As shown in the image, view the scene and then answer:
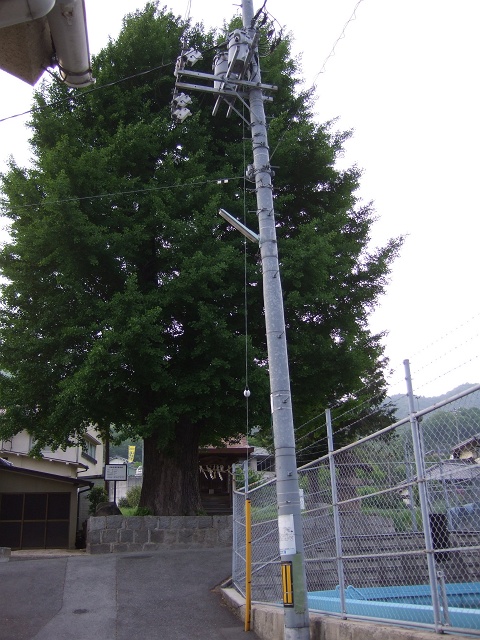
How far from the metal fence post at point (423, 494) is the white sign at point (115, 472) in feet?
52.6

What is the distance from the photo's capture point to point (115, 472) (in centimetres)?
1988

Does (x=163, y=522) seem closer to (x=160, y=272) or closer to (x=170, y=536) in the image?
(x=170, y=536)

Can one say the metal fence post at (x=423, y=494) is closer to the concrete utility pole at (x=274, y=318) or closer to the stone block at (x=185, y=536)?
the concrete utility pole at (x=274, y=318)

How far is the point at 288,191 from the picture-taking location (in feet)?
57.0

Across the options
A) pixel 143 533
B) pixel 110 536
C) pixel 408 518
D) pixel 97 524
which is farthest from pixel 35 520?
pixel 408 518

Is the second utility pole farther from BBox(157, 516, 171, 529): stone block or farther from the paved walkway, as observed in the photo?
BBox(157, 516, 171, 529): stone block

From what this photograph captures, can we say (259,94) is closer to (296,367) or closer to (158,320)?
(158,320)

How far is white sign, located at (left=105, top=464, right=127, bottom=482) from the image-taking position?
1966 cm

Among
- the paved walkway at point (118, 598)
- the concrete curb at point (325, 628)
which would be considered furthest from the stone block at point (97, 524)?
the concrete curb at point (325, 628)

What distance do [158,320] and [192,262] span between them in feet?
6.08

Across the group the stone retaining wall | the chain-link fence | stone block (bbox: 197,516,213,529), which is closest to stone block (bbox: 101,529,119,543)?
the stone retaining wall

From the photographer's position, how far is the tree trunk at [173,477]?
15.9 metres

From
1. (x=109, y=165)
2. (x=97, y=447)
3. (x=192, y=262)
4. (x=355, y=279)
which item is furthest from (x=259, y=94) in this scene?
(x=97, y=447)

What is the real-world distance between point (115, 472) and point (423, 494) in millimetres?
16367
